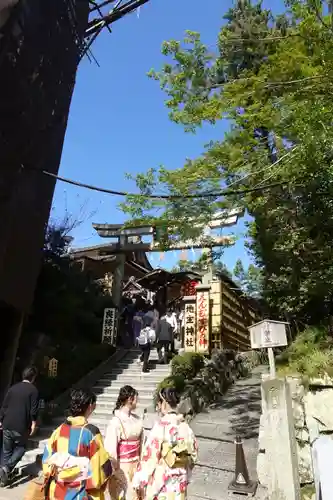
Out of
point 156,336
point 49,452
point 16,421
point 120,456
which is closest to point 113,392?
point 156,336

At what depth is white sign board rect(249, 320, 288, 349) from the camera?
23.4ft

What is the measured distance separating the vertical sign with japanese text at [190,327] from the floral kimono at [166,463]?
9.54 metres

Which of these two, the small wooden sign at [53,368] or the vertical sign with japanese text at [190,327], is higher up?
the vertical sign with japanese text at [190,327]

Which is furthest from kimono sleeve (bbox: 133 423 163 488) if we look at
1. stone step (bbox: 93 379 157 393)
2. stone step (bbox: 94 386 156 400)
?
stone step (bbox: 93 379 157 393)

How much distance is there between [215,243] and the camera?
35.2 feet

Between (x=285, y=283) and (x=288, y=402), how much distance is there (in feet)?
20.0

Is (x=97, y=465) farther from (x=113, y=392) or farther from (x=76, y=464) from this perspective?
(x=113, y=392)

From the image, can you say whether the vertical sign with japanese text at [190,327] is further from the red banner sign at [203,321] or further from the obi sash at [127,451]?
the obi sash at [127,451]

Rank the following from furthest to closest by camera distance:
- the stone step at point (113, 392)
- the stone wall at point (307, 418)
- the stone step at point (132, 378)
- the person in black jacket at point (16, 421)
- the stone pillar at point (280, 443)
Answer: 1. the stone step at point (132, 378)
2. the stone step at point (113, 392)
3. the stone wall at point (307, 418)
4. the person in black jacket at point (16, 421)
5. the stone pillar at point (280, 443)

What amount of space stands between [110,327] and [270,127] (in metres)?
10.5

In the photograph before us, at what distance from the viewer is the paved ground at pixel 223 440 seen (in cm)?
619

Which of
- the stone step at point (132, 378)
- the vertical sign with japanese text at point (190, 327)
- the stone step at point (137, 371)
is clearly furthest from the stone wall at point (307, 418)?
the vertical sign with japanese text at point (190, 327)

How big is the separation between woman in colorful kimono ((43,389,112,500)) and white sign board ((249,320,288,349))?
457 centimetres

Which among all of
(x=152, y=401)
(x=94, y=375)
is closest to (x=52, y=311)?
(x=94, y=375)
